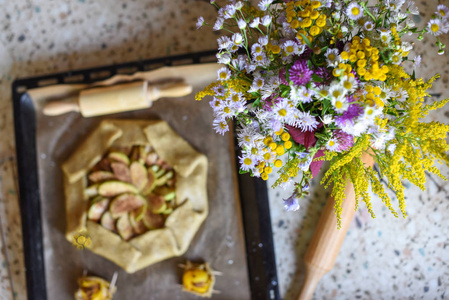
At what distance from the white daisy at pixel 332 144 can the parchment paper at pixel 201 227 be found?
451mm

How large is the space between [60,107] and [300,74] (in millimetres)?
670

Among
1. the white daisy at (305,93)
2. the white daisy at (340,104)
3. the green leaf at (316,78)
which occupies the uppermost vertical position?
the green leaf at (316,78)

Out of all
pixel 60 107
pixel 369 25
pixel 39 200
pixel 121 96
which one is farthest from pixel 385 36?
pixel 39 200

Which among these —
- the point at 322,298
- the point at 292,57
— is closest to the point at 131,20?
the point at 292,57

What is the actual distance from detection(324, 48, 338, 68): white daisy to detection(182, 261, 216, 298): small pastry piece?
59 cm

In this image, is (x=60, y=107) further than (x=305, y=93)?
Yes

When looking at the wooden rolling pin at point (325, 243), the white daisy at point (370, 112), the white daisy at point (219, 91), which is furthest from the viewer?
the wooden rolling pin at point (325, 243)

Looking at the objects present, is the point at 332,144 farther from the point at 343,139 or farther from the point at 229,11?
the point at 229,11

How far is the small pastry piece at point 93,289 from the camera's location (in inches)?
36.2

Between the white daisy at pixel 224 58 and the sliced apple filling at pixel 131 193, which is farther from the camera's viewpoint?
the sliced apple filling at pixel 131 193

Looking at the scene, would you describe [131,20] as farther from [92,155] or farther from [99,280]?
[99,280]

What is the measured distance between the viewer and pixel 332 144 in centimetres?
50

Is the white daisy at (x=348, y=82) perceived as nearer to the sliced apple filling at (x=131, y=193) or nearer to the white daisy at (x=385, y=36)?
the white daisy at (x=385, y=36)

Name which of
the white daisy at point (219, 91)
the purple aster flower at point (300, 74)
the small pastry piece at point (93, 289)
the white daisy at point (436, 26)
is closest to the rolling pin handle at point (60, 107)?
the small pastry piece at point (93, 289)
